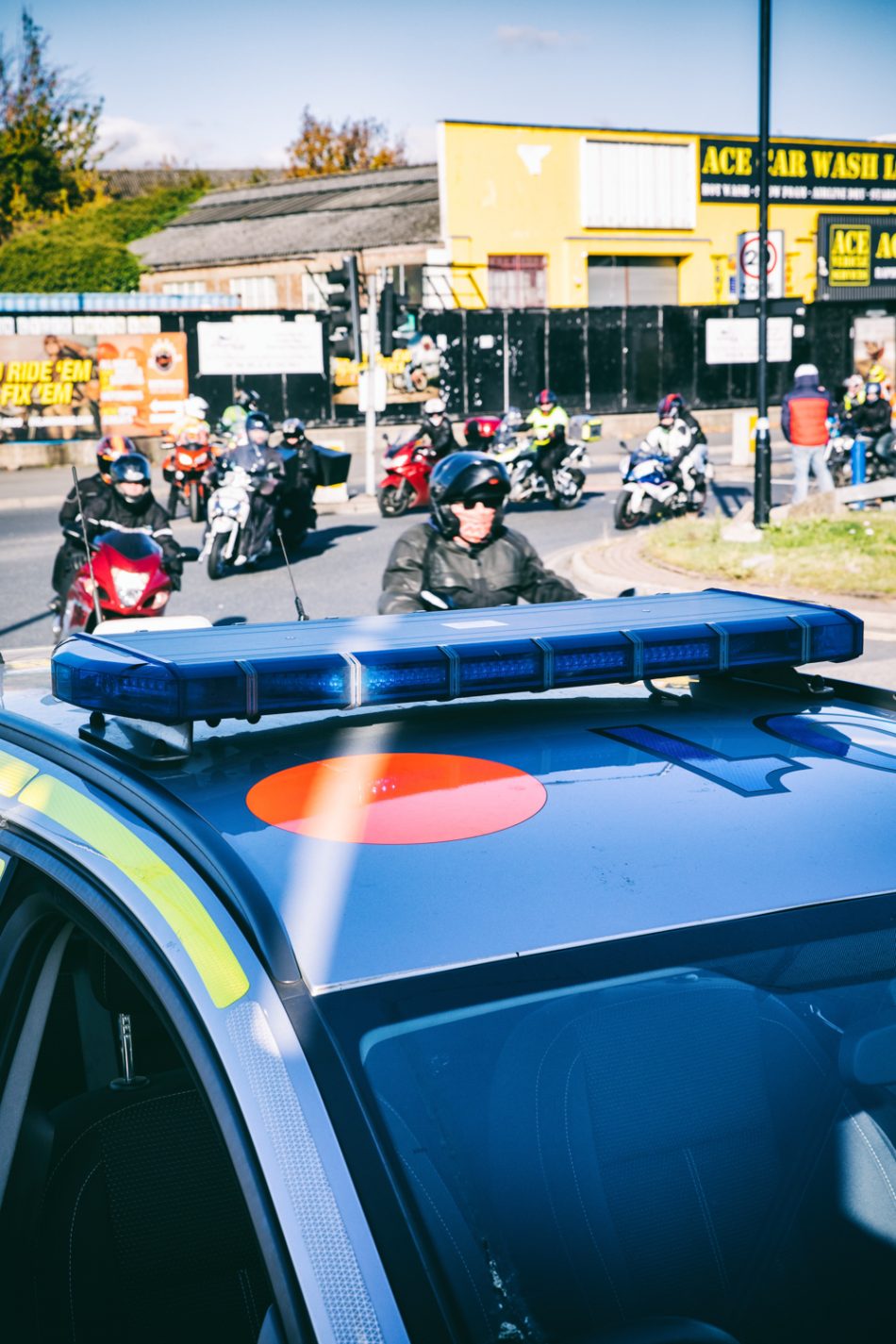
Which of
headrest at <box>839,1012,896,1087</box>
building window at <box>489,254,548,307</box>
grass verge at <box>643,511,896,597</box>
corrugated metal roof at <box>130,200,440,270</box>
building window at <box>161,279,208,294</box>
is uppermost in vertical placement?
corrugated metal roof at <box>130,200,440,270</box>

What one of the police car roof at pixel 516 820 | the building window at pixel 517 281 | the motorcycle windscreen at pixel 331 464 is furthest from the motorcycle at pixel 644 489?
the building window at pixel 517 281

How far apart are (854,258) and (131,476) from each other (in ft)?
134

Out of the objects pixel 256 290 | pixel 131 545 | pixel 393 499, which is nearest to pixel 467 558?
pixel 131 545

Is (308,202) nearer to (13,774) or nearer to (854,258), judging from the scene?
(854,258)

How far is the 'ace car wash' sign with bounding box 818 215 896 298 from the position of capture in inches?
1799

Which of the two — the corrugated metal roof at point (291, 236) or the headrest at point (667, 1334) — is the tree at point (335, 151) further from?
the headrest at point (667, 1334)

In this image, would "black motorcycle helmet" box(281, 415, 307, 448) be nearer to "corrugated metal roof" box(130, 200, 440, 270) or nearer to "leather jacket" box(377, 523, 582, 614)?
"leather jacket" box(377, 523, 582, 614)

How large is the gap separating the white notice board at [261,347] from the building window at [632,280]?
15.1 metres

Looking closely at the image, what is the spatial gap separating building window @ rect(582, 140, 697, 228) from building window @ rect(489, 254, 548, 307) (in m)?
2.03

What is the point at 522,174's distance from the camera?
41.6 meters

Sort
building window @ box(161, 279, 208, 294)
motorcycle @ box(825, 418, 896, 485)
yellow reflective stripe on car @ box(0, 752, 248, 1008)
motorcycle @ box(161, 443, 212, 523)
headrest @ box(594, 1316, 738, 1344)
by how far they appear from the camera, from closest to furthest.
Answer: headrest @ box(594, 1316, 738, 1344), yellow reflective stripe on car @ box(0, 752, 248, 1008), motorcycle @ box(161, 443, 212, 523), motorcycle @ box(825, 418, 896, 485), building window @ box(161, 279, 208, 294)

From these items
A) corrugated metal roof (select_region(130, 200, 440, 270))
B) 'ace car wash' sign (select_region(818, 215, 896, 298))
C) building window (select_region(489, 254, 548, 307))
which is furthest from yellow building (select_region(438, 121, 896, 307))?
corrugated metal roof (select_region(130, 200, 440, 270))

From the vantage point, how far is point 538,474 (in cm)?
2019

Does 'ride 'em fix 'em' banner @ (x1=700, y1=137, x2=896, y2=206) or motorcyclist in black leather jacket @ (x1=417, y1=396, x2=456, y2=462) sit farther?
'ride 'em fix 'em' banner @ (x1=700, y1=137, x2=896, y2=206)
